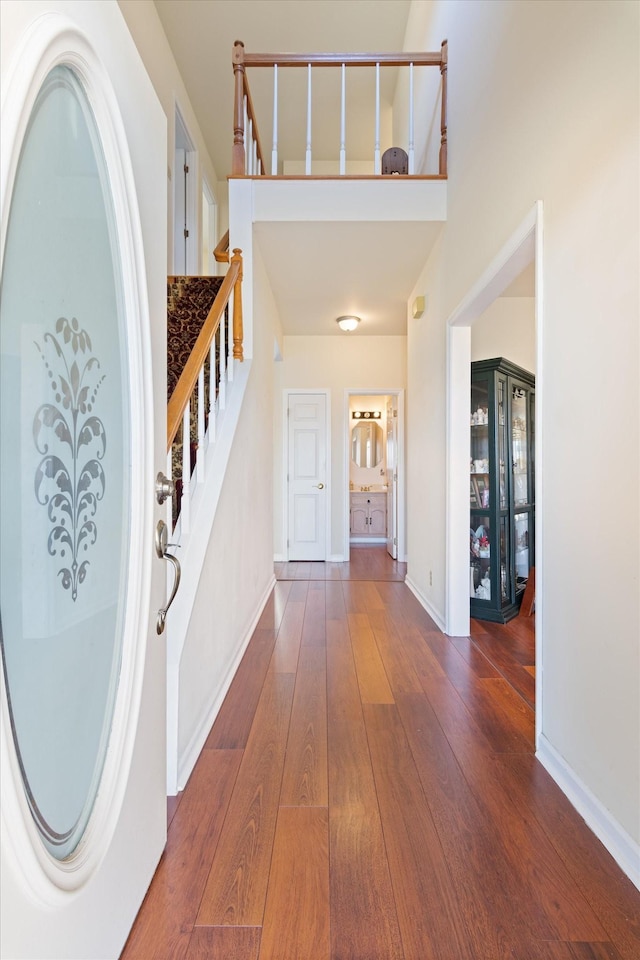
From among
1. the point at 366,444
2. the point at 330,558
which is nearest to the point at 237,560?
the point at 330,558

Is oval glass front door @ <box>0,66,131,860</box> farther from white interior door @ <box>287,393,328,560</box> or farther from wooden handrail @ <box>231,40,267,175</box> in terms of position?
white interior door @ <box>287,393,328,560</box>

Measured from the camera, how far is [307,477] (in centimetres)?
572

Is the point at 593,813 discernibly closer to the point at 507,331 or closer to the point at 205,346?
the point at 205,346

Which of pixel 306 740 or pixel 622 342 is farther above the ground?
pixel 622 342

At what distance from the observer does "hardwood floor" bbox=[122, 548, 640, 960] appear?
1077 millimetres

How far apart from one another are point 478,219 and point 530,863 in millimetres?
2688

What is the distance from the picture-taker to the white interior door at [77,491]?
0.64 meters

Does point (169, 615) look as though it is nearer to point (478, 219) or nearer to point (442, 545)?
point (442, 545)

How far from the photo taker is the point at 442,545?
10.8 ft

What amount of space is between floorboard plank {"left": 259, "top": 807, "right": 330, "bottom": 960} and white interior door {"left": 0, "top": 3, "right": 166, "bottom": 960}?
Result: 0.32 m

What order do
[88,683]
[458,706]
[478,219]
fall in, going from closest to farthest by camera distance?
[88,683] < [458,706] < [478,219]

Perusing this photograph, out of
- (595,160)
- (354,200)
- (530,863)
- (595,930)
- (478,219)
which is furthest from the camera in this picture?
(354,200)

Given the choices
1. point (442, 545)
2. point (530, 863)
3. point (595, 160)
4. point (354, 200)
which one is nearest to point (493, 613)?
point (442, 545)

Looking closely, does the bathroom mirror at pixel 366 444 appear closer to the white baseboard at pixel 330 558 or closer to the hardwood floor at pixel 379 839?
the white baseboard at pixel 330 558
